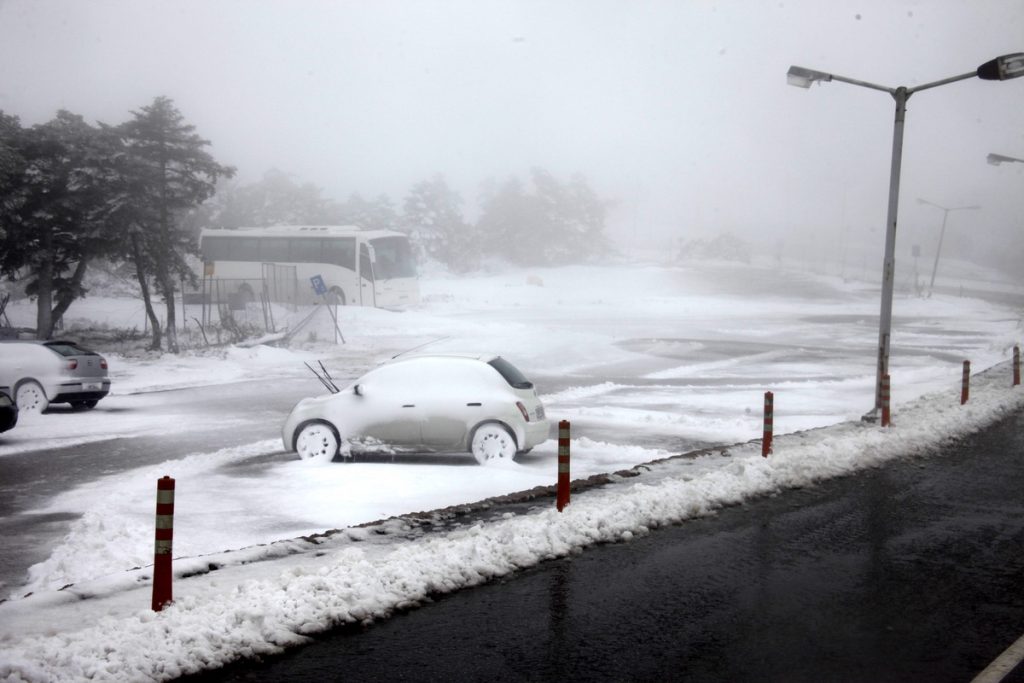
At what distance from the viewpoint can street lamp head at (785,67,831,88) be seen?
55.0 feet

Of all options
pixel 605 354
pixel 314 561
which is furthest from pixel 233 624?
pixel 605 354

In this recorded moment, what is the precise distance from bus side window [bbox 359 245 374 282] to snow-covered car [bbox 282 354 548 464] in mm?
33468

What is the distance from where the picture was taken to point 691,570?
7.30m

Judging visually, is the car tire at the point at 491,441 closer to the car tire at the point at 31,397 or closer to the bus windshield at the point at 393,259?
the car tire at the point at 31,397

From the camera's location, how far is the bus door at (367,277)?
45344 millimetres

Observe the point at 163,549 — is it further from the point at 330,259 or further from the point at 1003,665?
the point at 330,259

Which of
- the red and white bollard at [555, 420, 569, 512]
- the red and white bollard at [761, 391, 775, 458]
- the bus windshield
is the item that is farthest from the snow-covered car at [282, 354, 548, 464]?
the bus windshield

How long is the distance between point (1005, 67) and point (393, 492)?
12592mm

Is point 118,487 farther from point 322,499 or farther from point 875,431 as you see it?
point 875,431

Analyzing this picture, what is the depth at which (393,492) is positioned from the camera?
1052 centimetres

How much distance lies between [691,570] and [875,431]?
8.42 meters

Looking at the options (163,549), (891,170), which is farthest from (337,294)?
(163,549)

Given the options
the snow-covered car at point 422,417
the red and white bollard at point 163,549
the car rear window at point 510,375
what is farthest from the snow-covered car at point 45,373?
the red and white bollard at point 163,549

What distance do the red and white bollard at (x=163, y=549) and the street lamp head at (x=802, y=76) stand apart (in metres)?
14.2
